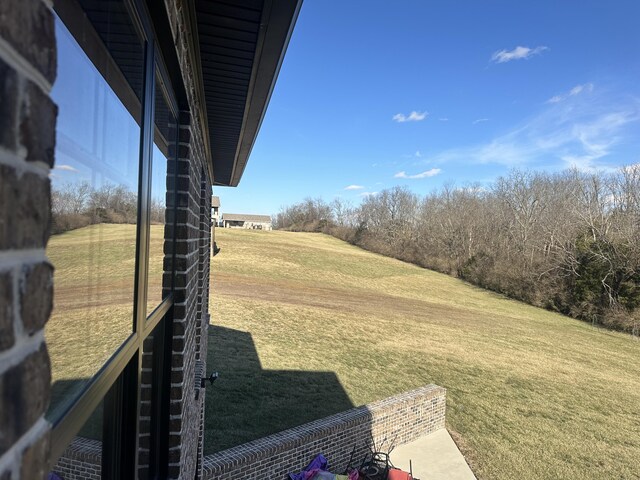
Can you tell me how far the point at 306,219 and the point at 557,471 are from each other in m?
79.3

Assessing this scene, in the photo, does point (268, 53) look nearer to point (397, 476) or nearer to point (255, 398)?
point (397, 476)

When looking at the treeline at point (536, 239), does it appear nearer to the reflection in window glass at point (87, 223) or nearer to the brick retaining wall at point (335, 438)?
the brick retaining wall at point (335, 438)

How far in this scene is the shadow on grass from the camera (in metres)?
7.32

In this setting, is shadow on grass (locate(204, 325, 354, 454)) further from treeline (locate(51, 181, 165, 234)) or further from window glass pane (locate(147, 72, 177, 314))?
treeline (locate(51, 181, 165, 234))

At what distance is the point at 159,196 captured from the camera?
196 cm

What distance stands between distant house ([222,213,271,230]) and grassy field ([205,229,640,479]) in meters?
77.8

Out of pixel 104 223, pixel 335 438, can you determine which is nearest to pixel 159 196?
pixel 104 223

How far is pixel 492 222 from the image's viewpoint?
135 feet

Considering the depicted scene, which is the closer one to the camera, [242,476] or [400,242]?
[242,476]

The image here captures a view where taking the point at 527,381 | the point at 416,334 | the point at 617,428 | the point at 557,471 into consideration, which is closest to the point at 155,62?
the point at 557,471

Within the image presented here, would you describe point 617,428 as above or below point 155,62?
below

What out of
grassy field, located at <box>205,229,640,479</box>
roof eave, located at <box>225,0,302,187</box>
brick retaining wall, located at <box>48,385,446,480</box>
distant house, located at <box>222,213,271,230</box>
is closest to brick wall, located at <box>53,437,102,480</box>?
roof eave, located at <box>225,0,302,187</box>

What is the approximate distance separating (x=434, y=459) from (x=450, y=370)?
575 centimetres

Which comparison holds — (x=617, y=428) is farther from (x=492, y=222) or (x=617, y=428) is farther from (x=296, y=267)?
(x=492, y=222)
